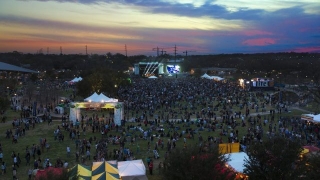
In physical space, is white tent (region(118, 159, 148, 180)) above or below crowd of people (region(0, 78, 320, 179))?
above

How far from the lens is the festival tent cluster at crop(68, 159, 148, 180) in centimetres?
1281

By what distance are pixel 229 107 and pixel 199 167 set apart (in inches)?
1020

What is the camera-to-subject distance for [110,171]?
13.3m

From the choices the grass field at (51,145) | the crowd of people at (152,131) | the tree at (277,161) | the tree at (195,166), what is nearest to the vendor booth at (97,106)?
the crowd of people at (152,131)

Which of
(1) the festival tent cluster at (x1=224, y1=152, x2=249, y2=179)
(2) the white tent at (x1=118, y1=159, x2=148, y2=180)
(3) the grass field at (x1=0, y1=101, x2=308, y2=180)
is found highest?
(1) the festival tent cluster at (x1=224, y1=152, x2=249, y2=179)

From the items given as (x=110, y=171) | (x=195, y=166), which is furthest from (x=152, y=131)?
(x=195, y=166)

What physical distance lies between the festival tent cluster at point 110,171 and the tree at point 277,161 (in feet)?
16.0

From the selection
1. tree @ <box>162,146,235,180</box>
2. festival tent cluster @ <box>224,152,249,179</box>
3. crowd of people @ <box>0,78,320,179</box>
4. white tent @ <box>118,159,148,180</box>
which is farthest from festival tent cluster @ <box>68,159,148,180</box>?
festival tent cluster @ <box>224,152,249,179</box>

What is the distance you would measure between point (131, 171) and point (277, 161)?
6117 millimetres

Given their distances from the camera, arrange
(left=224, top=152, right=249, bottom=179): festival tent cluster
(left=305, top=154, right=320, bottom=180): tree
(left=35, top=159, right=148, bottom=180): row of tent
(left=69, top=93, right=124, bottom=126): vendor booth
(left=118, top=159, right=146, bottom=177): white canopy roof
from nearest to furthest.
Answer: (left=305, top=154, right=320, bottom=180): tree, (left=35, top=159, right=148, bottom=180): row of tent, (left=224, top=152, right=249, bottom=179): festival tent cluster, (left=118, top=159, right=146, bottom=177): white canopy roof, (left=69, top=93, right=124, bottom=126): vendor booth

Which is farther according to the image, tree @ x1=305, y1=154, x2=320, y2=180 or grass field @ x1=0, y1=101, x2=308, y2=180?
grass field @ x1=0, y1=101, x2=308, y2=180

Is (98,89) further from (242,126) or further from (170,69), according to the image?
(170,69)

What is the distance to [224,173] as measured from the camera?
11.0 m

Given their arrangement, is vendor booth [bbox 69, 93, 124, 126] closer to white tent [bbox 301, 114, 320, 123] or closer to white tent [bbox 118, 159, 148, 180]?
white tent [bbox 118, 159, 148, 180]
